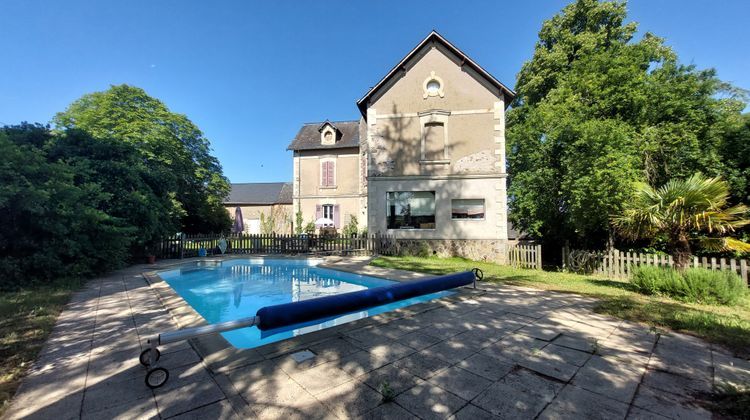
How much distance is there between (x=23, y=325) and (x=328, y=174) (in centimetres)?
1987

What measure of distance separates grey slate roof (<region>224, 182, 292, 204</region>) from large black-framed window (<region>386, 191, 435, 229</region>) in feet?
58.2

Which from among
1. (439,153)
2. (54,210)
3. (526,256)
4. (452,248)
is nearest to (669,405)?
(526,256)

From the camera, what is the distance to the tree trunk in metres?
6.29

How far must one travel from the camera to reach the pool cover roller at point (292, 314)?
2.62 meters

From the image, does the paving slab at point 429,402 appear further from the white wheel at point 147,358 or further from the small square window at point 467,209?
the small square window at point 467,209

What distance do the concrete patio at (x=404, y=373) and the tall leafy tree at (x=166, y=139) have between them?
17.1m

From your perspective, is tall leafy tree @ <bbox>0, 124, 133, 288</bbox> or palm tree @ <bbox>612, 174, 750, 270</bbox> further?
tall leafy tree @ <bbox>0, 124, 133, 288</bbox>

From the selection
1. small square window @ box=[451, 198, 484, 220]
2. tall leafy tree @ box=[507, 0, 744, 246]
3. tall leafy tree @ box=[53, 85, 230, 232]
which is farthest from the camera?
tall leafy tree @ box=[53, 85, 230, 232]

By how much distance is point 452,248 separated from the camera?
46.4ft

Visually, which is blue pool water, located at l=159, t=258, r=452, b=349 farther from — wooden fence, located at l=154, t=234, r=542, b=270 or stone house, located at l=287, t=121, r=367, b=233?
stone house, located at l=287, t=121, r=367, b=233

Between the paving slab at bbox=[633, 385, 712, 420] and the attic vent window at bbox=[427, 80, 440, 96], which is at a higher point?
the attic vent window at bbox=[427, 80, 440, 96]

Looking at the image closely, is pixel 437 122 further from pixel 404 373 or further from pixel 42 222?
pixel 42 222

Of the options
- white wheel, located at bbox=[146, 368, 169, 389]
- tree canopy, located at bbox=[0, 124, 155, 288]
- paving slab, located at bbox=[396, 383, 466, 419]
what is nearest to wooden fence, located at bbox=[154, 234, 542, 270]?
tree canopy, located at bbox=[0, 124, 155, 288]

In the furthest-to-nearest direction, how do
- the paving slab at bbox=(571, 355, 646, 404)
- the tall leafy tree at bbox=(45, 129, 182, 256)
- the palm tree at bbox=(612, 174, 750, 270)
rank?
the tall leafy tree at bbox=(45, 129, 182, 256), the palm tree at bbox=(612, 174, 750, 270), the paving slab at bbox=(571, 355, 646, 404)
